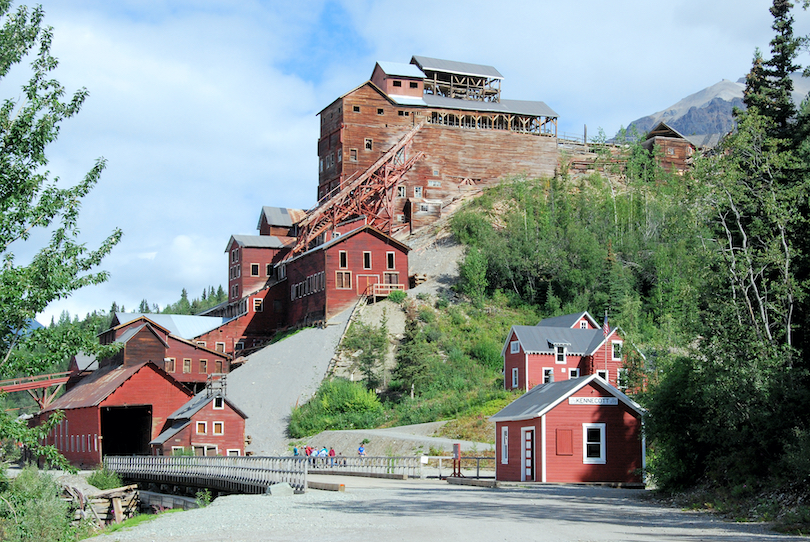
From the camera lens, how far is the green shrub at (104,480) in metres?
48.8

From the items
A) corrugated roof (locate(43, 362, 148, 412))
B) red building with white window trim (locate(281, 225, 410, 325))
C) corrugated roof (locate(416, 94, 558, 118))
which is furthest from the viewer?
corrugated roof (locate(416, 94, 558, 118))

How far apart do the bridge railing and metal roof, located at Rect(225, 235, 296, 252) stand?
3176cm

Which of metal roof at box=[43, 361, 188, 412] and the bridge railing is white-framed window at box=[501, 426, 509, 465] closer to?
the bridge railing

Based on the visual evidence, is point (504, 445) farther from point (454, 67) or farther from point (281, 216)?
point (454, 67)

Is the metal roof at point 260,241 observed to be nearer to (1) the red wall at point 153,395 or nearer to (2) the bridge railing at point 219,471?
(1) the red wall at point 153,395

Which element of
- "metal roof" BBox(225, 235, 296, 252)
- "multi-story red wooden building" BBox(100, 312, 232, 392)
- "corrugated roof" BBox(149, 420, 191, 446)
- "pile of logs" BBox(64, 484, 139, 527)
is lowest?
"pile of logs" BBox(64, 484, 139, 527)

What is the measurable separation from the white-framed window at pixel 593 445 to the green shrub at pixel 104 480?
2965 centimetres

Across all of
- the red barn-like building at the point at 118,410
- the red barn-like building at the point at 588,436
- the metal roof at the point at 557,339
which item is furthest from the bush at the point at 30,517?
the metal roof at the point at 557,339

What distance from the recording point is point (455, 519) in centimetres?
1944

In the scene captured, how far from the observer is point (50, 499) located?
25016 millimetres

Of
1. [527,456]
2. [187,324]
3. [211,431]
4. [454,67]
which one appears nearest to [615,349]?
[527,456]

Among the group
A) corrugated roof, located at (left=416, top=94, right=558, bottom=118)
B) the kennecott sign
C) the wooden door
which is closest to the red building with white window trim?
corrugated roof, located at (left=416, top=94, right=558, bottom=118)

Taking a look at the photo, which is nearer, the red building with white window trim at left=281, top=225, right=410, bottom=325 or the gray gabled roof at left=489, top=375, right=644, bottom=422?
the gray gabled roof at left=489, top=375, right=644, bottom=422

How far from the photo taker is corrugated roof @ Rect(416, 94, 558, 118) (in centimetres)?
8994
